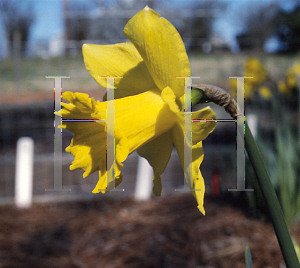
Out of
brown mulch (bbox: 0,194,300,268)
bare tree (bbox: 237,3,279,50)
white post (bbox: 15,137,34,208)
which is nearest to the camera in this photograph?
brown mulch (bbox: 0,194,300,268)

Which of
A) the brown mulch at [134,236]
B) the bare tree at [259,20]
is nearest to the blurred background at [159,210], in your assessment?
the brown mulch at [134,236]

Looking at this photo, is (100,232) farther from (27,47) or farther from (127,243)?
(27,47)

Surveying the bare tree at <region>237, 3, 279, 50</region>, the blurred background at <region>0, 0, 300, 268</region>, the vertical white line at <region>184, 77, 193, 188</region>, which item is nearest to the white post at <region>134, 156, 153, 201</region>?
the blurred background at <region>0, 0, 300, 268</region>

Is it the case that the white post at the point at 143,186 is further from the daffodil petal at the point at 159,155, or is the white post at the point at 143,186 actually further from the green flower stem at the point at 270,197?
the green flower stem at the point at 270,197

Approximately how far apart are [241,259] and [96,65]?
1.28 m

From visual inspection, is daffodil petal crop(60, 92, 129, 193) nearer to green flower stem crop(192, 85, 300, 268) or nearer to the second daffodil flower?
the second daffodil flower

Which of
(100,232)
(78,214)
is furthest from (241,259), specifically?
(78,214)

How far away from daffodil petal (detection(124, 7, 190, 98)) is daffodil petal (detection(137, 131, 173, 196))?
0.38ft

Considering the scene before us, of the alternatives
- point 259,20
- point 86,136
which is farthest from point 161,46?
point 259,20

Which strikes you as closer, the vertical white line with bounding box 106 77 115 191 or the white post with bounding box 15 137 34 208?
the vertical white line with bounding box 106 77 115 191

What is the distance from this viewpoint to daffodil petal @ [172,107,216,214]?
0.43m

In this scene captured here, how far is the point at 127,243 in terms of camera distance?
5.33 ft

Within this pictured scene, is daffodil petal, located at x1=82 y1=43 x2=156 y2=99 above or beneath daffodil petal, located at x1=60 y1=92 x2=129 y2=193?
above

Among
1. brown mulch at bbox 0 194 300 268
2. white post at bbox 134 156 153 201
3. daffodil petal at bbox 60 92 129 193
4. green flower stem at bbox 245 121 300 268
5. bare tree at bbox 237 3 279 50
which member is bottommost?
brown mulch at bbox 0 194 300 268
